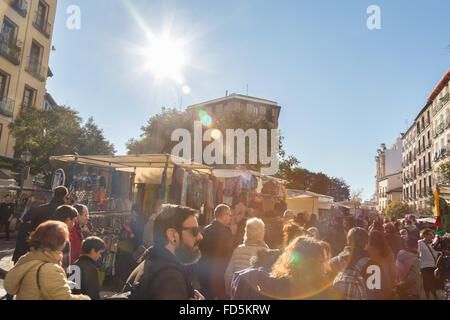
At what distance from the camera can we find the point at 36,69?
22.7m

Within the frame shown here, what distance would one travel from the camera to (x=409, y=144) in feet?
156

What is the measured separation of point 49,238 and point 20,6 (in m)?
24.2

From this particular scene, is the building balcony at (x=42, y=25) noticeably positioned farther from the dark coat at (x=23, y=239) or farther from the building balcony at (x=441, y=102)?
the building balcony at (x=441, y=102)

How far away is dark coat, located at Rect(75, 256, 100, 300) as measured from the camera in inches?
120

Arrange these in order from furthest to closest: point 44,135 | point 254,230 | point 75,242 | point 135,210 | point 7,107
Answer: point 7,107 → point 44,135 → point 135,210 → point 75,242 → point 254,230

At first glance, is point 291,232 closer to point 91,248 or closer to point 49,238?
point 91,248

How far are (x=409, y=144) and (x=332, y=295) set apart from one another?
5362 cm

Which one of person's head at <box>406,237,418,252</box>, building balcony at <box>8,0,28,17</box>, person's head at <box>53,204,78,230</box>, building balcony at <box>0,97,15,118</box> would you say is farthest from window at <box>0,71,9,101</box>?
person's head at <box>406,237,418,252</box>

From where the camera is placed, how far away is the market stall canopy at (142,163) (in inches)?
308

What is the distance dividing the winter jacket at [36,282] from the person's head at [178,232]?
0.88m

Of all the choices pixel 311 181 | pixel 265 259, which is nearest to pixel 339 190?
pixel 311 181

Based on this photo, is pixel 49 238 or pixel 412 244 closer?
pixel 49 238
